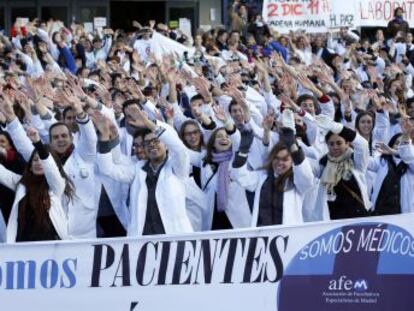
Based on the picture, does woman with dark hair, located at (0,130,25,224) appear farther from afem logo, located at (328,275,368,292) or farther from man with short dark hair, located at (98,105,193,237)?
afem logo, located at (328,275,368,292)

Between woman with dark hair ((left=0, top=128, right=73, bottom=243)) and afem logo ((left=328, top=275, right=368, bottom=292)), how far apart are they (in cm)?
215

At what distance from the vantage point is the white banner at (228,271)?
8688 millimetres

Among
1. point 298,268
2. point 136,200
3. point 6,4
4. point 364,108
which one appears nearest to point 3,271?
point 136,200

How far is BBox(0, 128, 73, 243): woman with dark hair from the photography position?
9.73 meters

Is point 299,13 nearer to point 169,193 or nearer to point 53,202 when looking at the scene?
point 169,193

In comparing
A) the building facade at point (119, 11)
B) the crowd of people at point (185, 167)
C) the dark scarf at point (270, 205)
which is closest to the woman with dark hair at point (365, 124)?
the crowd of people at point (185, 167)

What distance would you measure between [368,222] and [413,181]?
1.98m

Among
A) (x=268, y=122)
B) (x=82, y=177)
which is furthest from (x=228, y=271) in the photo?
(x=268, y=122)

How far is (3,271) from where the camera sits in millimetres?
9078

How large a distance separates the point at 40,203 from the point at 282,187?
174 cm

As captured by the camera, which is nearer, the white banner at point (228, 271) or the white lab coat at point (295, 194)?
the white banner at point (228, 271)

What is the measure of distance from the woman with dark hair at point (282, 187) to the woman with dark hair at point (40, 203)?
1428 mm

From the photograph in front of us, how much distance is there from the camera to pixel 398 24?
22.8 m

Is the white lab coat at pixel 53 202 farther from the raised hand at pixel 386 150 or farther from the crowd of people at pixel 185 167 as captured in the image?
the raised hand at pixel 386 150
